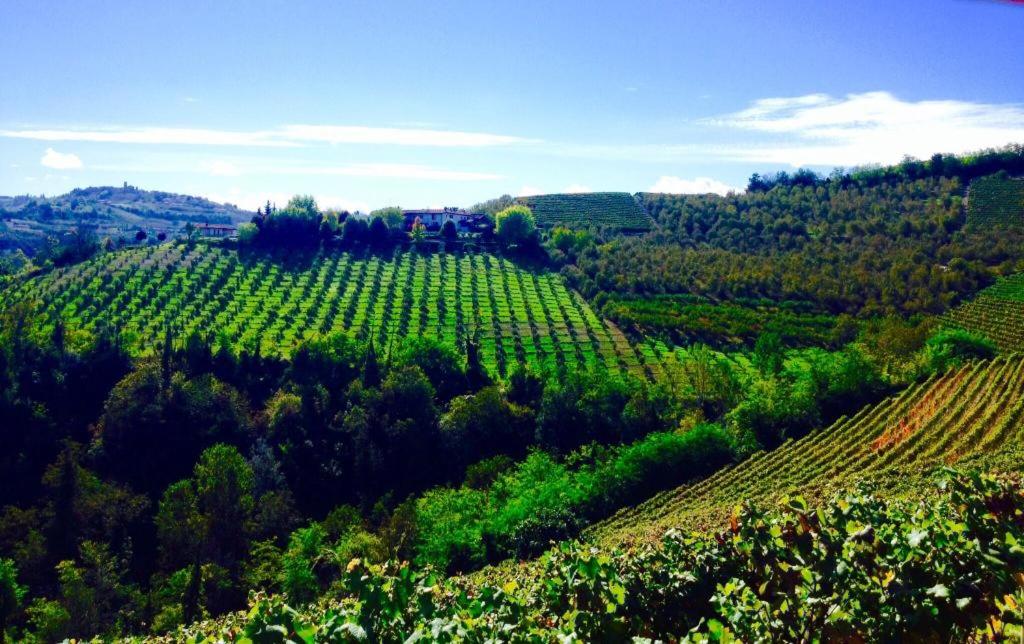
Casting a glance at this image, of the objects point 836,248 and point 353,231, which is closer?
point 836,248

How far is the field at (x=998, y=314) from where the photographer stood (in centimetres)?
7116

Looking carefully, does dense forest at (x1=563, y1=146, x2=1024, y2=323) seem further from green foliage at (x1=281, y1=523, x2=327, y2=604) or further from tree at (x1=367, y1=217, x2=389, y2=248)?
green foliage at (x1=281, y1=523, x2=327, y2=604)

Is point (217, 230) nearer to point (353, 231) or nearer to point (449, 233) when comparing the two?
point (353, 231)

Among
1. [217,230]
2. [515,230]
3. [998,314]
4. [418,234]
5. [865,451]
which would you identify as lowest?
[865,451]

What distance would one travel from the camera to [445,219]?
155 m

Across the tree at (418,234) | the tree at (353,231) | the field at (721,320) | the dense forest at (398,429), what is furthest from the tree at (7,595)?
the tree at (418,234)

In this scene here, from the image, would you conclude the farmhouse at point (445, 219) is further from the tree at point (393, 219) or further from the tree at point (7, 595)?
the tree at point (7, 595)

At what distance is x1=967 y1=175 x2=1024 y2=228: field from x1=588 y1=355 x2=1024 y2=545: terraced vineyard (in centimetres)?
7124

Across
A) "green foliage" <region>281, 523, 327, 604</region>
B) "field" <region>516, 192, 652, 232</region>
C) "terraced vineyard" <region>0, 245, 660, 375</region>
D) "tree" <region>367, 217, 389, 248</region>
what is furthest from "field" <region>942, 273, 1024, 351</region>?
"tree" <region>367, 217, 389, 248</region>

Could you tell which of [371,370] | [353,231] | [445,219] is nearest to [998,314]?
[371,370]

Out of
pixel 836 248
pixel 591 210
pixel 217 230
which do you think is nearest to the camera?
pixel 836 248

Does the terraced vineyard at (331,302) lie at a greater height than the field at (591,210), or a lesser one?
lesser

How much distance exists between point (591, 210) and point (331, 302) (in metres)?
82.4

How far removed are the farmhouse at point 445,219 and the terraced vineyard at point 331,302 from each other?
24.0m
